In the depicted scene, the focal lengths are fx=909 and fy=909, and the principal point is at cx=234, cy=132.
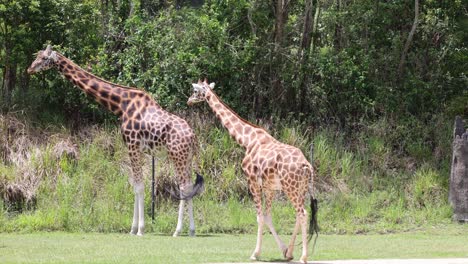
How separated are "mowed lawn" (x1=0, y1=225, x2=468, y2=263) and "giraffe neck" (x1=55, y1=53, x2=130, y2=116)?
2790 mm

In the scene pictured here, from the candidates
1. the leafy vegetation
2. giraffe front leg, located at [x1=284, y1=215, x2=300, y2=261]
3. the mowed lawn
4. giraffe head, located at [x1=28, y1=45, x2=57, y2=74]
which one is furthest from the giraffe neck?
giraffe front leg, located at [x1=284, y1=215, x2=300, y2=261]

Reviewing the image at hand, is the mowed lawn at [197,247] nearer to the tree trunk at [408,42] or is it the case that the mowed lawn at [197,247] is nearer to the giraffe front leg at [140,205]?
the giraffe front leg at [140,205]

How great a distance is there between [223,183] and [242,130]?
6569 millimetres

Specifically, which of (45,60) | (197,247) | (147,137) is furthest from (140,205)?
(45,60)

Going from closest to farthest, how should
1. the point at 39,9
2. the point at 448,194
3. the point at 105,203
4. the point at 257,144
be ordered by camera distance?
the point at 257,144
the point at 105,203
the point at 448,194
the point at 39,9

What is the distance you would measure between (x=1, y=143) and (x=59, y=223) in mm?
4182

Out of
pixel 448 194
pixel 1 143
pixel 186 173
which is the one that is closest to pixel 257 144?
pixel 186 173

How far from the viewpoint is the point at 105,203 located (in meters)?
20.5

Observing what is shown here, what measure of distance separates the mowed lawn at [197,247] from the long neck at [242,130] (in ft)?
6.19

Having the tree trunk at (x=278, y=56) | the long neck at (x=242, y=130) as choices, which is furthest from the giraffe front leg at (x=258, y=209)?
the tree trunk at (x=278, y=56)

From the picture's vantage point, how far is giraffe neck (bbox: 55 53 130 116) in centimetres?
1939

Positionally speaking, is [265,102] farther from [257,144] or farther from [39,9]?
[257,144]

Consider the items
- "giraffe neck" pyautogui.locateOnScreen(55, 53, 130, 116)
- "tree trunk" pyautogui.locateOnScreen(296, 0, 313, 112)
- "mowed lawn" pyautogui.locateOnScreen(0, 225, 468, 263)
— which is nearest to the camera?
"mowed lawn" pyautogui.locateOnScreen(0, 225, 468, 263)

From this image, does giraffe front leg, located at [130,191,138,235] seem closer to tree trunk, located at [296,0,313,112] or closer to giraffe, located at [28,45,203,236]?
giraffe, located at [28,45,203,236]
